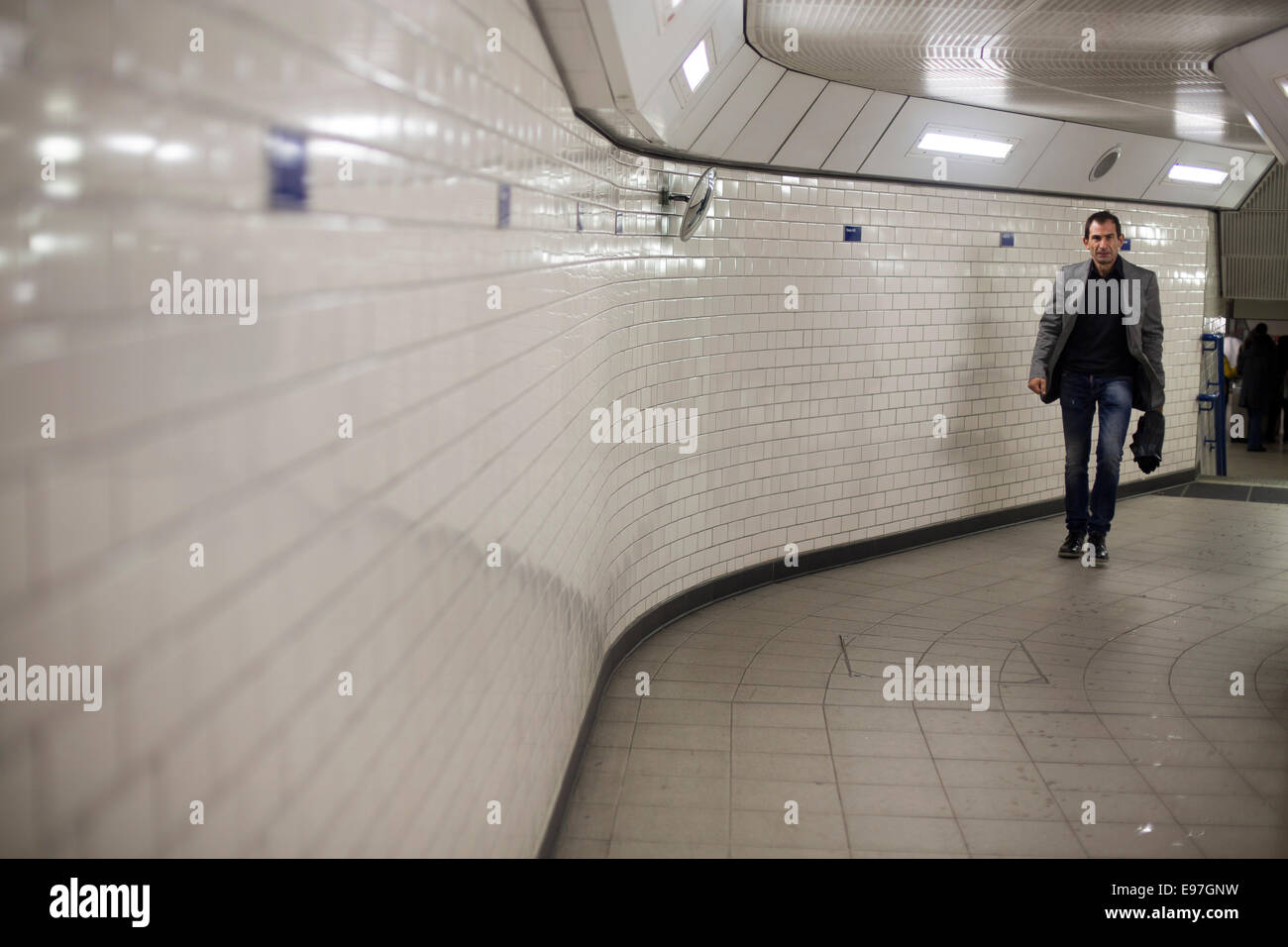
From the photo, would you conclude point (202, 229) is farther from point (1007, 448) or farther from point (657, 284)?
point (1007, 448)

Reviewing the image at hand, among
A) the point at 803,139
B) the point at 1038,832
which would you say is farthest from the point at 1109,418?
the point at 1038,832

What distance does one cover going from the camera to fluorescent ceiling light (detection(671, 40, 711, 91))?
4.06 meters

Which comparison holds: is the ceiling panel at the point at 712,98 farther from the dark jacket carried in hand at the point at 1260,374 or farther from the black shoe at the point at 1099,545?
the dark jacket carried in hand at the point at 1260,374

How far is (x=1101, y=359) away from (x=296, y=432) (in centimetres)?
664

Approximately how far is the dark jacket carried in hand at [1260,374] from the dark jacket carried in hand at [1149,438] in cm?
614

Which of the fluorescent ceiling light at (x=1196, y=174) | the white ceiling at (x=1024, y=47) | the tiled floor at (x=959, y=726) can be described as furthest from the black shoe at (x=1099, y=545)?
the fluorescent ceiling light at (x=1196, y=174)

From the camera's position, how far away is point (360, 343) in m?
1.47

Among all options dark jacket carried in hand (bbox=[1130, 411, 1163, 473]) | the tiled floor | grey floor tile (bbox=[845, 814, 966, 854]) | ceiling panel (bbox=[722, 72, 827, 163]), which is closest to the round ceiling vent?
dark jacket carried in hand (bbox=[1130, 411, 1163, 473])

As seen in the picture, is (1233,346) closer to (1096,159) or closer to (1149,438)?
(1096,159)

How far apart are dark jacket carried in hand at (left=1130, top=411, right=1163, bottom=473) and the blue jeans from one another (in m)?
0.19

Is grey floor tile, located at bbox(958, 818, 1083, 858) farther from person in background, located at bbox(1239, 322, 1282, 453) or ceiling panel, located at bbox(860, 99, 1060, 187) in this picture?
person in background, located at bbox(1239, 322, 1282, 453)

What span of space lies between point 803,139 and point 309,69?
16.5 ft

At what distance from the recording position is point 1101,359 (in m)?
7.01

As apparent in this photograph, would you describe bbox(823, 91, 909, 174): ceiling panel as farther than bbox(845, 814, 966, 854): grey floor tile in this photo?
Yes
